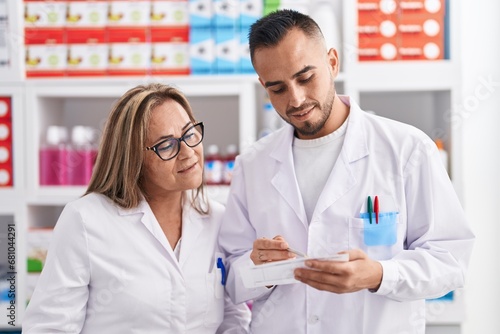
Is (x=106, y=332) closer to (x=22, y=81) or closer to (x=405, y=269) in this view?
(x=405, y=269)

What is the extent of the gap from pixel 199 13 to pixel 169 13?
0.43 ft

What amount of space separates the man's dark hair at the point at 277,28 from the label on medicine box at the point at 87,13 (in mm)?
1167

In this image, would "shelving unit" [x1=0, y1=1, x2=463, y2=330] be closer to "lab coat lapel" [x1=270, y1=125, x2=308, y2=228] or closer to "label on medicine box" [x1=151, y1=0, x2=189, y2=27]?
"label on medicine box" [x1=151, y1=0, x2=189, y2=27]

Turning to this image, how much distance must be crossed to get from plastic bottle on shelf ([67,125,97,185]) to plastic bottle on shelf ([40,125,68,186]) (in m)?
0.03

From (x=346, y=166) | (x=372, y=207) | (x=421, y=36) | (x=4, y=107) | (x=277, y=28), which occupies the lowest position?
(x=372, y=207)

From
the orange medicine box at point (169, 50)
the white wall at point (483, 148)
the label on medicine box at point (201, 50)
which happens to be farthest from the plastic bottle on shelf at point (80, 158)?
the white wall at point (483, 148)

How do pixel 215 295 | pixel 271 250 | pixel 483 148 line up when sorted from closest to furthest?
pixel 271 250, pixel 215 295, pixel 483 148

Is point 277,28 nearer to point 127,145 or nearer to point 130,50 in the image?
point 127,145

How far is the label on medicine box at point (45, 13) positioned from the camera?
2566 mm

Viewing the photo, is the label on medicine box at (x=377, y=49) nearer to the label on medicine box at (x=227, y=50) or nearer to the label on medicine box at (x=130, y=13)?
the label on medicine box at (x=227, y=50)

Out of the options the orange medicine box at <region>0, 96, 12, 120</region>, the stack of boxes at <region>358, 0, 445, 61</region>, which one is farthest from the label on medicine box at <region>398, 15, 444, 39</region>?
the orange medicine box at <region>0, 96, 12, 120</region>

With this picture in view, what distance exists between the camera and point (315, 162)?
5.49 ft

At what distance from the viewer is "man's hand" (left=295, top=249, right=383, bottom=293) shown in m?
1.30

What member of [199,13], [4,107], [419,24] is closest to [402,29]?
[419,24]
